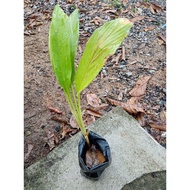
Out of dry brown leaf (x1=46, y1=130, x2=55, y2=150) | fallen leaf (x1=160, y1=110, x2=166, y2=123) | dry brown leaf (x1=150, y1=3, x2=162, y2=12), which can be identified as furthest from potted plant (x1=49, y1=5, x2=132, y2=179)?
dry brown leaf (x1=150, y1=3, x2=162, y2=12)

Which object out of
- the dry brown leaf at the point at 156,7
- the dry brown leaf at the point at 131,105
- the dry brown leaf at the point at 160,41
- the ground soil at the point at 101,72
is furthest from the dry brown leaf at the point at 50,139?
the dry brown leaf at the point at 156,7

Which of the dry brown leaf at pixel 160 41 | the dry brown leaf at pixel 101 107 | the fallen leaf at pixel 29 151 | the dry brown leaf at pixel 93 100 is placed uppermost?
the dry brown leaf at pixel 160 41

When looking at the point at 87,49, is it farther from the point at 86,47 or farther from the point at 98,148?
the point at 98,148

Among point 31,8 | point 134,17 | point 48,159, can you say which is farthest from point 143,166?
point 31,8

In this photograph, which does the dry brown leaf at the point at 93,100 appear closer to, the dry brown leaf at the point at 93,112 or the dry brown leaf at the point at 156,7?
the dry brown leaf at the point at 93,112

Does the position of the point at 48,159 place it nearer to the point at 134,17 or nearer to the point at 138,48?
the point at 138,48

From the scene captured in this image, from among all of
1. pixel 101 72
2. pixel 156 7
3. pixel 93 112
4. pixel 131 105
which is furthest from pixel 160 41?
pixel 93 112

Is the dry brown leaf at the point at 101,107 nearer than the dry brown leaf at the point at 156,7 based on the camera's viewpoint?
Yes
